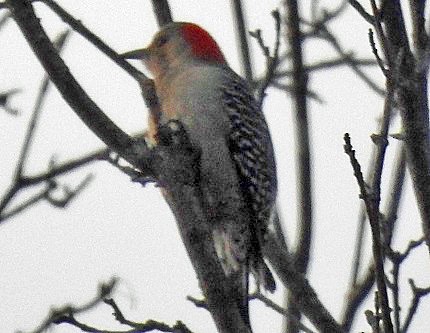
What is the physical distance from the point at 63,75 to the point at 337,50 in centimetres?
259

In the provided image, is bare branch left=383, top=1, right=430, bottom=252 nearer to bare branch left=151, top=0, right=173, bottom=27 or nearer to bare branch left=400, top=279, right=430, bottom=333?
bare branch left=400, top=279, right=430, bottom=333

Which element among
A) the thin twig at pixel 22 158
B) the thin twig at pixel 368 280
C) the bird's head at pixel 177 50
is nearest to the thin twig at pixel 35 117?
the thin twig at pixel 22 158

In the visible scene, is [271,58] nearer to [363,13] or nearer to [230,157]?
[363,13]

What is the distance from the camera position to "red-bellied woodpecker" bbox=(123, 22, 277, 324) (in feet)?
18.2

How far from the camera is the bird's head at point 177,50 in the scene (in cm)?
676

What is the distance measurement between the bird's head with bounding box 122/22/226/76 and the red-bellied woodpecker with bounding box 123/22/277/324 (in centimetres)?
36

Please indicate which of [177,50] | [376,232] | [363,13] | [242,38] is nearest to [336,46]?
[242,38]

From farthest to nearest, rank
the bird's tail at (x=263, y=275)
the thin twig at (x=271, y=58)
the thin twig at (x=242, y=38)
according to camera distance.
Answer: the bird's tail at (x=263, y=275) → the thin twig at (x=242, y=38) → the thin twig at (x=271, y=58)

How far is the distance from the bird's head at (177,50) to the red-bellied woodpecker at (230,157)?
0.36 meters

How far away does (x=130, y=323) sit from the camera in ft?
11.5

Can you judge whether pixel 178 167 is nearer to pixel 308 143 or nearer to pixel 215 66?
pixel 308 143

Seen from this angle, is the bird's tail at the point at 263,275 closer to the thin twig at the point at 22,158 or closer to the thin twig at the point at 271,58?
the thin twig at the point at 271,58

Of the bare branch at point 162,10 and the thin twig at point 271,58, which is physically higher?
the bare branch at point 162,10

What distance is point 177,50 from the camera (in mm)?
6773
